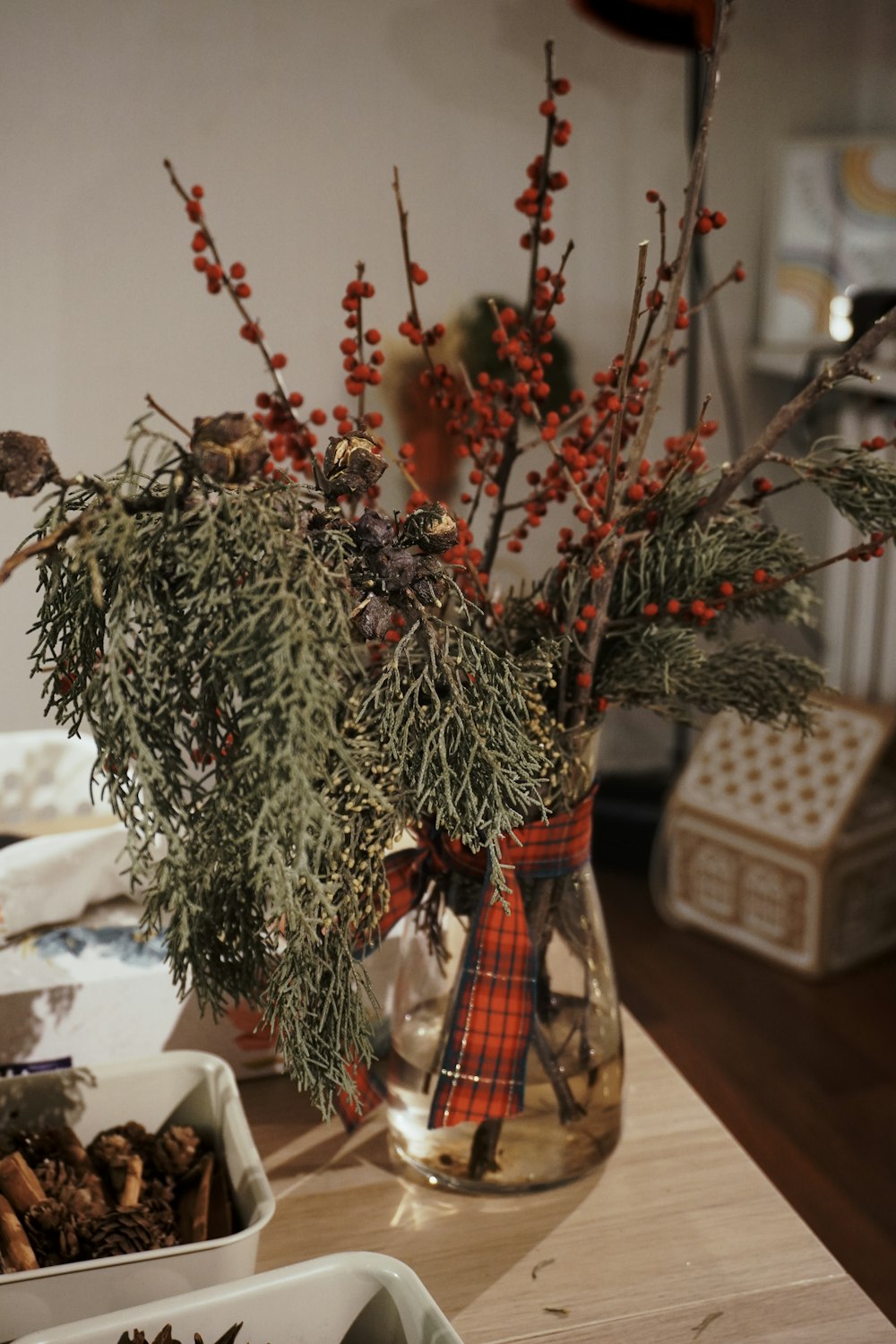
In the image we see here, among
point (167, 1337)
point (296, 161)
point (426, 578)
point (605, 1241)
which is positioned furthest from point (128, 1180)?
point (296, 161)

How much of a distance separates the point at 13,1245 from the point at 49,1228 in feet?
0.07

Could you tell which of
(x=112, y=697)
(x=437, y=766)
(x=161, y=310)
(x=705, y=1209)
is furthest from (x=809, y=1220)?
(x=161, y=310)

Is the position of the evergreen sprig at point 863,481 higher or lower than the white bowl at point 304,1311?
higher

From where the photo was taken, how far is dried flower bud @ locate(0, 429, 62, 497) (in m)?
0.48

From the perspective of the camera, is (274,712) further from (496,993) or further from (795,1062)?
(795,1062)

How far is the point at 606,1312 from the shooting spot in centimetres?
68

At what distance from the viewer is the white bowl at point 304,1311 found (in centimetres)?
57

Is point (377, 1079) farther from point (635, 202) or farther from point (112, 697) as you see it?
point (635, 202)

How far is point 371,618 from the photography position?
0.55 metres

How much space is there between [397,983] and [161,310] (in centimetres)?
176

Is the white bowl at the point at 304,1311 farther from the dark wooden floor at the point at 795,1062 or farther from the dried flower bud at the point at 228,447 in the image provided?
the dark wooden floor at the point at 795,1062

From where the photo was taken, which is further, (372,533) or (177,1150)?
(177,1150)

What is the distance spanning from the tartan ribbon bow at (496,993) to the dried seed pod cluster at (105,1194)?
100mm

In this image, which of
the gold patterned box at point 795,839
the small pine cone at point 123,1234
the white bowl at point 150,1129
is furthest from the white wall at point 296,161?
the small pine cone at point 123,1234
